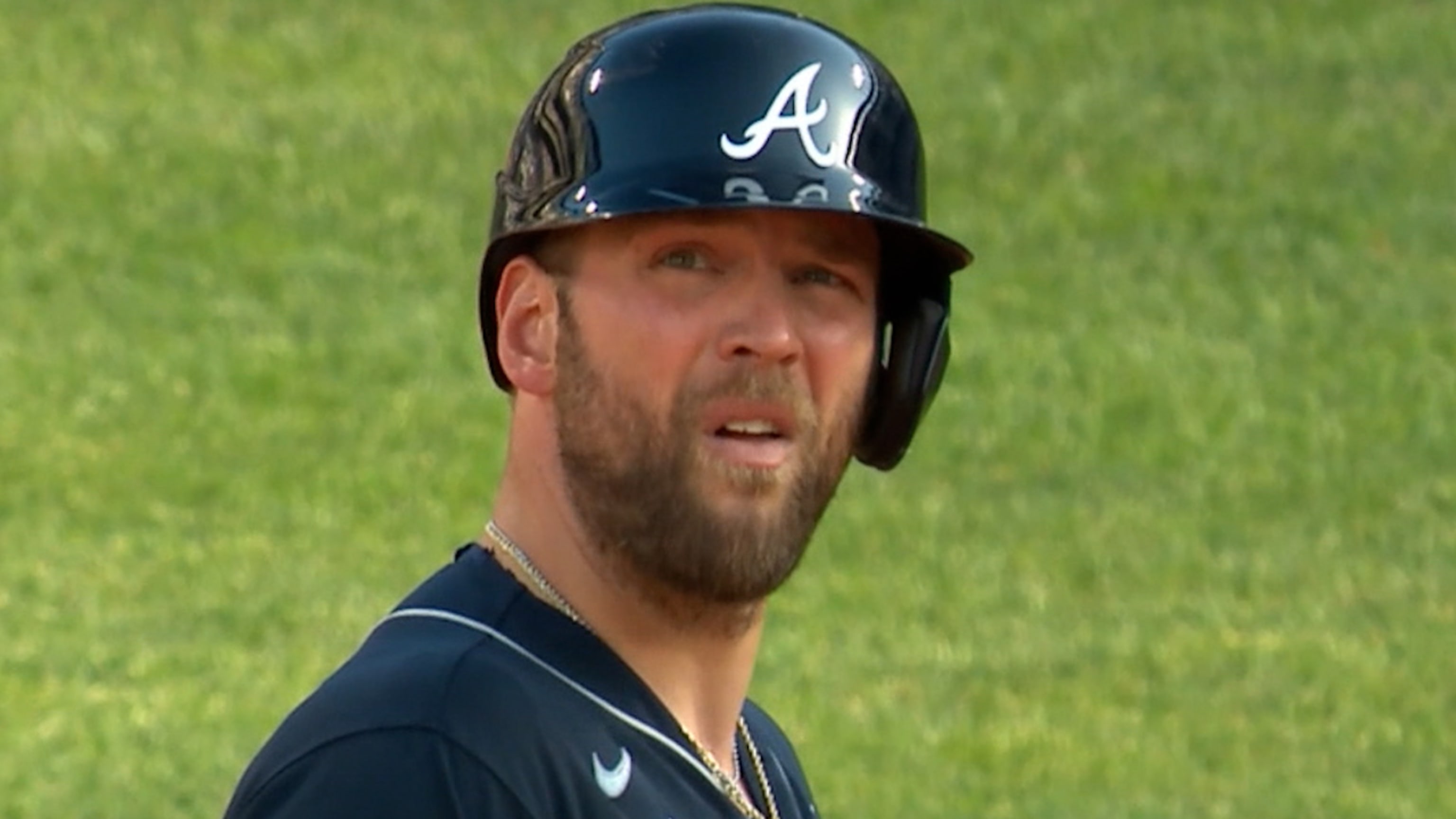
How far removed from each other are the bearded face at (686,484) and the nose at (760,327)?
2 centimetres

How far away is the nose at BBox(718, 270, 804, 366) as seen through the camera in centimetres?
299

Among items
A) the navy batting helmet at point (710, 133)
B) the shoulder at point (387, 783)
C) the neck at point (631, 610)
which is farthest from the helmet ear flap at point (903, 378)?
the shoulder at point (387, 783)

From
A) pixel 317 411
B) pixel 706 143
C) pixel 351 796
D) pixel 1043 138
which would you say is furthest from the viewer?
pixel 1043 138

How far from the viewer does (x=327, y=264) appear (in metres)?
14.0

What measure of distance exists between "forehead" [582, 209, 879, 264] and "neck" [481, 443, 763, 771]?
259 millimetres

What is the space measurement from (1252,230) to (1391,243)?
63cm

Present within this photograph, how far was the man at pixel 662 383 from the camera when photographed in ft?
9.73

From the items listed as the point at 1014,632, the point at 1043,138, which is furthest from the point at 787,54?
the point at 1043,138

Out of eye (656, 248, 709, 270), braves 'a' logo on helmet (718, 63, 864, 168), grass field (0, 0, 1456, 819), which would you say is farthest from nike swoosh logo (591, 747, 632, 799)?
grass field (0, 0, 1456, 819)

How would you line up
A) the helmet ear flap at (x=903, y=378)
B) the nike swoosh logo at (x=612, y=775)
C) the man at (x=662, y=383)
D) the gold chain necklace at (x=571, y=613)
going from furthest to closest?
the helmet ear flap at (x=903, y=378), the gold chain necklace at (x=571, y=613), the man at (x=662, y=383), the nike swoosh logo at (x=612, y=775)

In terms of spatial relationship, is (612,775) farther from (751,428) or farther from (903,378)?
(903,378)

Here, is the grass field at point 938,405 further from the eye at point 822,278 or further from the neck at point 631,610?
the eye at point 822,278

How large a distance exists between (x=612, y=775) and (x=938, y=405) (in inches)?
386

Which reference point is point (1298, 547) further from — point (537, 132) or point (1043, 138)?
point (537, 132)
